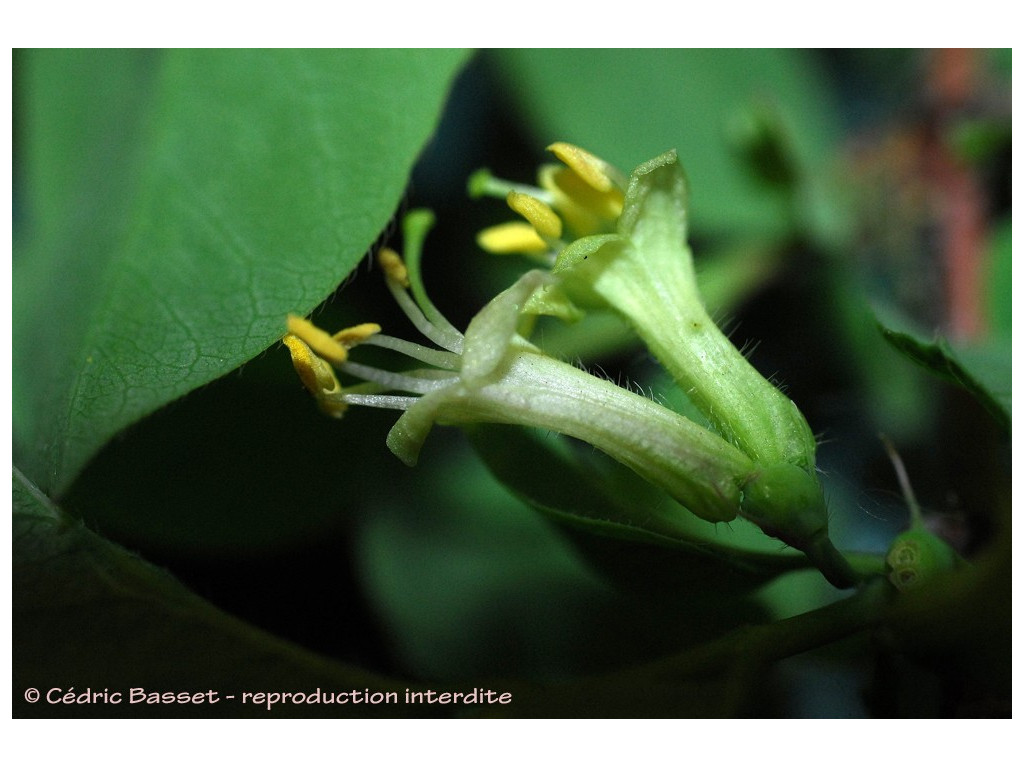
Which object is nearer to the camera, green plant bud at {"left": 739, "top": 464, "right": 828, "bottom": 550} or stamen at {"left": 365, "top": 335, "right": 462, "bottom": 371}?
green plant bud at {"left": 739, "top": 464, "right": 828, "bottom": 550}

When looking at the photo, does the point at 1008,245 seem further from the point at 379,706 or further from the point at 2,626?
the point at 2,626

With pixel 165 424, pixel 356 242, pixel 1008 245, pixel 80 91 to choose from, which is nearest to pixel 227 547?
pixel 165 424

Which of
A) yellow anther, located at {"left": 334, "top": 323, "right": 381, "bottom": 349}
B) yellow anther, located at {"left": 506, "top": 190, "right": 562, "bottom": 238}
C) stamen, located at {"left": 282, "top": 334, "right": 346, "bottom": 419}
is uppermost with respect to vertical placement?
yellow anther, located at {"left": 506, "top": 190, "right": 562, "bottom": 238}

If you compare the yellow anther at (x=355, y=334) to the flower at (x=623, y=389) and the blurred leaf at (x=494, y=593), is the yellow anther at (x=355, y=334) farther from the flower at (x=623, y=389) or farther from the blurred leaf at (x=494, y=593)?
the blurred leaf at (x=494, y=593)

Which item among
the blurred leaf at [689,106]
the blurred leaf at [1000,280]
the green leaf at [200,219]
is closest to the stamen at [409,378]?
the green leaf at [200,219]

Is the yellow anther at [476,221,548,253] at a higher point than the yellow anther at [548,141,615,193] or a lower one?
lower

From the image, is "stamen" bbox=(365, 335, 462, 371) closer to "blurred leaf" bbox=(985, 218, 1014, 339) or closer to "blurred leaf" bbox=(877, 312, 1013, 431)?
"blurred leaf" bbox=(877, 312, 1013, 431)

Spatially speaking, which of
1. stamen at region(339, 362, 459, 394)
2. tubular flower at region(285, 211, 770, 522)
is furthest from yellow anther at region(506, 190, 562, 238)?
stamen at region(339, 362, 459, 394)
